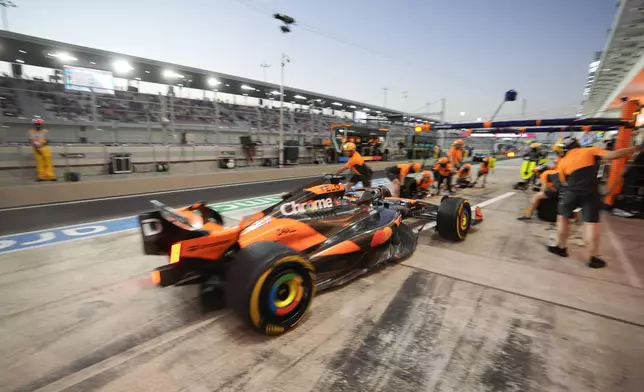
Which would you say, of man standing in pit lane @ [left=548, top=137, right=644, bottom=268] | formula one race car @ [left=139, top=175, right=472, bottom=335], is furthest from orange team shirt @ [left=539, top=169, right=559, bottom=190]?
formula one race car @ [left=139, top=175, right=472, bottom=335]

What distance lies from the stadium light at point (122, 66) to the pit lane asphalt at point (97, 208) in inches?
643

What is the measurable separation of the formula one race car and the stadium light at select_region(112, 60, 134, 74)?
22.8 meters

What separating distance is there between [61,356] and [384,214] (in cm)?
354

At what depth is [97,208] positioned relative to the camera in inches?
279

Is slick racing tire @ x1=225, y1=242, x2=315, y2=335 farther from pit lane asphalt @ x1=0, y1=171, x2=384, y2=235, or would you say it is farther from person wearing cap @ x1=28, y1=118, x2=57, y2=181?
person wearing cap @ x1=28, y1=118, x2=57, y2=181

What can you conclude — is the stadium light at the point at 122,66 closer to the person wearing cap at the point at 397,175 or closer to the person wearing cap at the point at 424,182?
the person wearing cap at the point at 397,175

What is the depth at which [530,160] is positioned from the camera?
40.0ft

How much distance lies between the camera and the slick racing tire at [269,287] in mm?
2273

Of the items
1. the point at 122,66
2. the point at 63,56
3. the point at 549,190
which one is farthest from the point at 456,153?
the point at 63,56

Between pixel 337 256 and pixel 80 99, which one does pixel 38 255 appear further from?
pixel 80 99

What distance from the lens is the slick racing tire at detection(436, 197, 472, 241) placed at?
4.82 metres

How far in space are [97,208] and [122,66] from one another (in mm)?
19288

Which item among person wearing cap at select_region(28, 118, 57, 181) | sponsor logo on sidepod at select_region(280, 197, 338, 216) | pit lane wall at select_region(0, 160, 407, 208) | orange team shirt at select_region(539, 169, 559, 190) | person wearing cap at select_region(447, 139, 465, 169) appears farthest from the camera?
person wearing cap at select_region(447, 139, 465, 169)

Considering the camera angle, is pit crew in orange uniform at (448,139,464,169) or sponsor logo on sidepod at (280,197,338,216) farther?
pit crew in orange uniform at (448,139,464,169)
